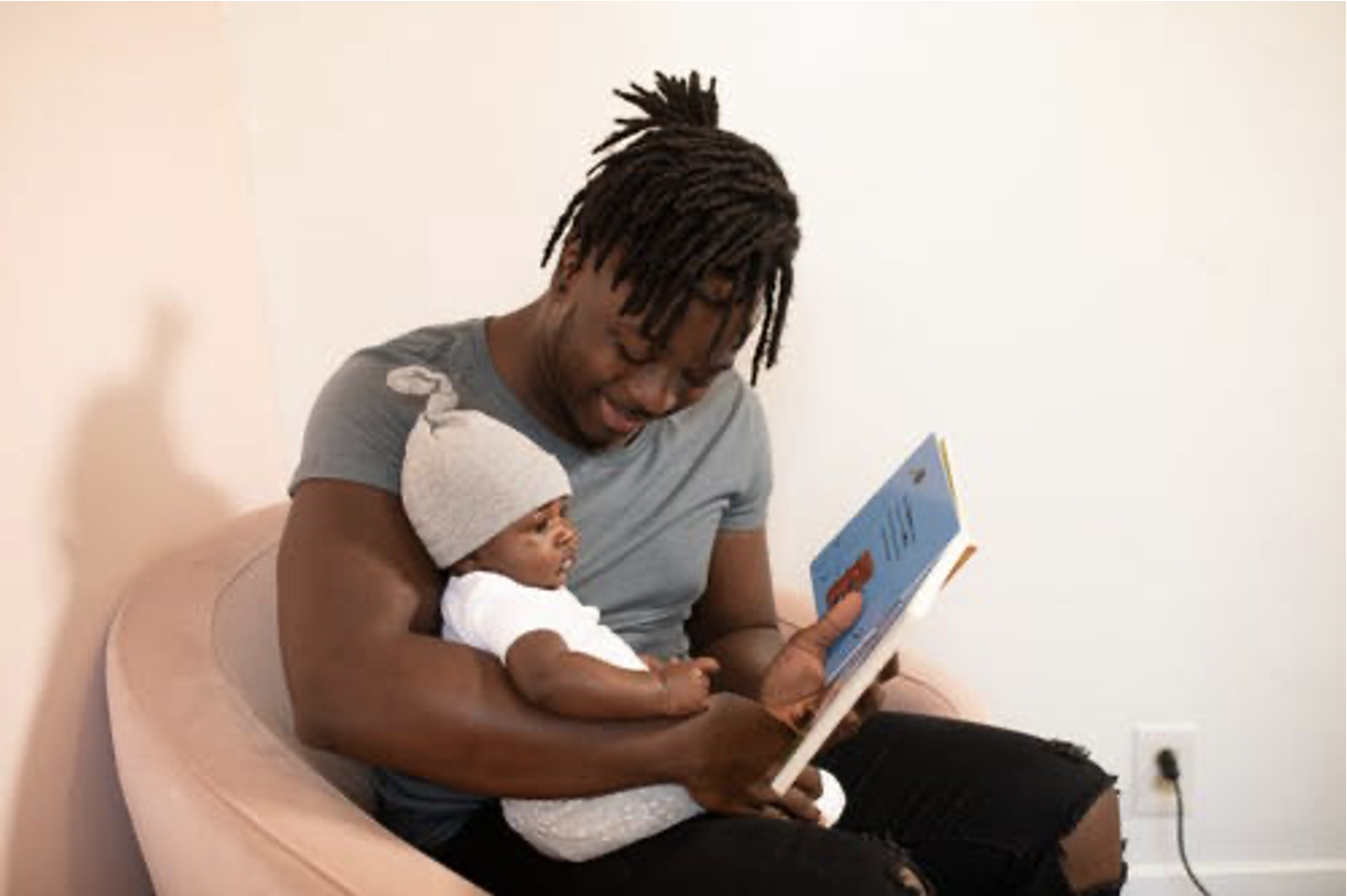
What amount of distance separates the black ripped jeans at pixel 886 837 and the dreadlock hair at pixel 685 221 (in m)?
0.44

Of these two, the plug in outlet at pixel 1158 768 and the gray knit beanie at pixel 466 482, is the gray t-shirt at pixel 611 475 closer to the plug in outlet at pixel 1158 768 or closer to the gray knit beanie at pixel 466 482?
the gray knit beanie at pixel 466 482

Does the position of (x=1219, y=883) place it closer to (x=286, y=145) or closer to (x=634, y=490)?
(x=634, y=490)

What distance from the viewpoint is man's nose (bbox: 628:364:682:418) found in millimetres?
1176

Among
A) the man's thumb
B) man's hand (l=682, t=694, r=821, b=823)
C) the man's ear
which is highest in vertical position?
the man's ear

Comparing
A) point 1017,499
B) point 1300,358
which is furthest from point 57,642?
point 1300,358

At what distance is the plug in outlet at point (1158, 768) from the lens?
1984 mm

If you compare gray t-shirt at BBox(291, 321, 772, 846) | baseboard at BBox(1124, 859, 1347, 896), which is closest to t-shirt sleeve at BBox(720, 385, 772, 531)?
gray t-shirt at BBox(291, 321, 772, 846)

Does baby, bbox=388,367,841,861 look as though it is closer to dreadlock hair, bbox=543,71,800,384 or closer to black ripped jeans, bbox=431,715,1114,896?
black ripped jeans, bbox=431,715,1114,896

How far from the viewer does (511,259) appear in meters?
1.76

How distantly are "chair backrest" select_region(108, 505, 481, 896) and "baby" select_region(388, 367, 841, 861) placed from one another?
149 millimetres

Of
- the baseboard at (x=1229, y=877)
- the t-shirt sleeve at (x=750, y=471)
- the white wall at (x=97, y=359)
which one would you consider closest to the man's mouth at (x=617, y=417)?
the t-shirt sleeve at (x=750, y=471)

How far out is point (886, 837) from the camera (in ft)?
4.27

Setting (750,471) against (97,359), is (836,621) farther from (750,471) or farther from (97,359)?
(97,359)

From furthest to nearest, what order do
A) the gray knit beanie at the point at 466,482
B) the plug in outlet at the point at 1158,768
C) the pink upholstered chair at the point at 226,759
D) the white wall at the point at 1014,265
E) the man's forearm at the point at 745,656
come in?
the plug in outlet at the point at 1158,768 < the white wall at the point at 1014,265 < the man's forearm at the point at 745,656 < the gray knit beanie at the point at 466,482 < the pink upholstered chair at the point at 226,759
